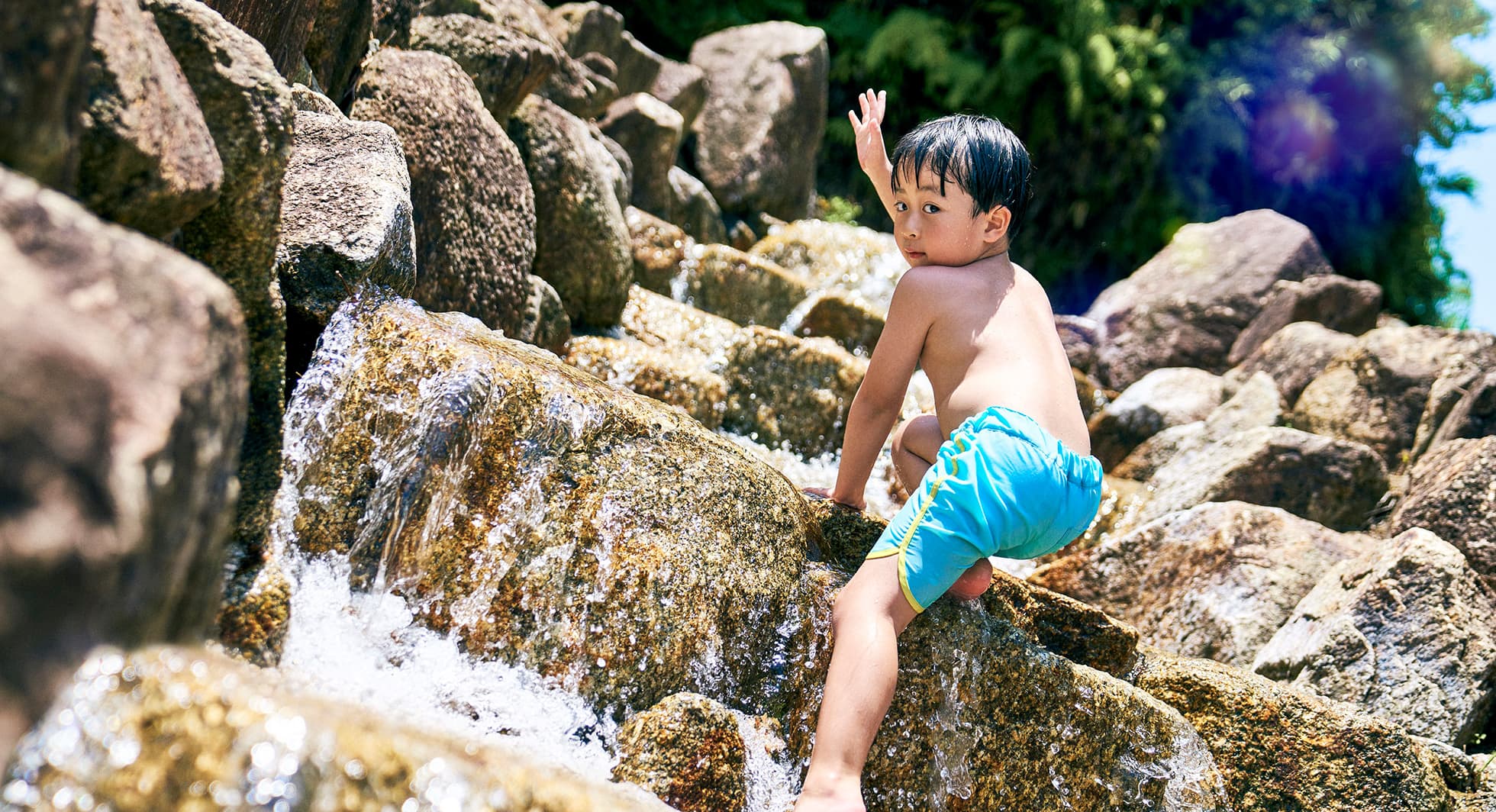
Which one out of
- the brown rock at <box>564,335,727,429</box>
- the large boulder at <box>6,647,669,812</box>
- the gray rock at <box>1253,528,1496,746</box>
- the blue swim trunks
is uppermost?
the large boulder at <box>6,647,669,812</box>

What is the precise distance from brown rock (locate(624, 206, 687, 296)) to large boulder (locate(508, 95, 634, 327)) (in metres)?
1.39

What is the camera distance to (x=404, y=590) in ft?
8.55

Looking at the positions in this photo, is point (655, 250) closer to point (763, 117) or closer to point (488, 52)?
point (488, 52)

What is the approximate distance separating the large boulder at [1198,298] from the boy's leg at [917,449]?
7252mm

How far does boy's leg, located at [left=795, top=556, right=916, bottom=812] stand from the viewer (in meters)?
2.26

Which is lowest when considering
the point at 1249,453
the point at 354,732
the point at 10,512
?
the point at 1249,453

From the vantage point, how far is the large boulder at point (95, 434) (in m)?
Result: 1.17

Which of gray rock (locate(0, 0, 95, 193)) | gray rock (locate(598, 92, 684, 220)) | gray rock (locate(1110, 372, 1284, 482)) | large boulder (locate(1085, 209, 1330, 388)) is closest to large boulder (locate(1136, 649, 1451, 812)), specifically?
gray rock (locate(0, 0, 95, 193))

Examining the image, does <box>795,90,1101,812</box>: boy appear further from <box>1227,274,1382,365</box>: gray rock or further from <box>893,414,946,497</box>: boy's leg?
<box>1227,274,1382,365</box>: gray rock

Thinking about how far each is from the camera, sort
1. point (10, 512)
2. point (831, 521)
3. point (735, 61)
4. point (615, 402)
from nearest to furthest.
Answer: point (10, 512)
point (615, 402)
point (831, 521)
point (735, 61)

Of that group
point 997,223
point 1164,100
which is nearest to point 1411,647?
point 997,223

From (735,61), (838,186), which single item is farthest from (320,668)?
(838,186)

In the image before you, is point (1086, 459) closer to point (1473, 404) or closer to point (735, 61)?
point (1473, 404)

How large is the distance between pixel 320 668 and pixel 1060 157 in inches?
503
